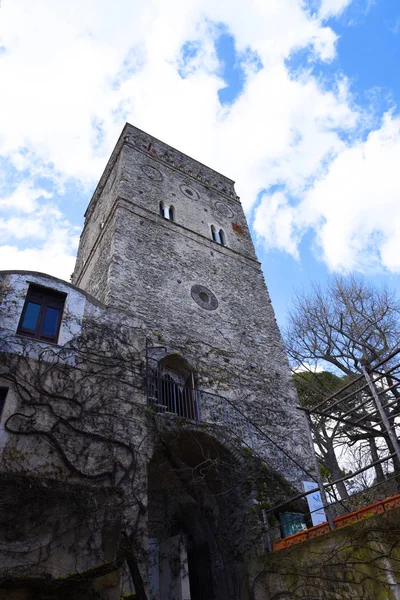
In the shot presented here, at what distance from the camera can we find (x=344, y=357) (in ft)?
46.0

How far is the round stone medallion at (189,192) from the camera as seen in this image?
1702 centimetres

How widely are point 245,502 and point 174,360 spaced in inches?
149

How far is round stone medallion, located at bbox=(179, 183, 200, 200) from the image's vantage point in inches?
670

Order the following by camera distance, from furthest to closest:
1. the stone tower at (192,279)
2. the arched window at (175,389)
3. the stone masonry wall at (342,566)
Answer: the stone tower at (192,279)
the arched window at (175,389)
the stone masonry wall at (342,566)

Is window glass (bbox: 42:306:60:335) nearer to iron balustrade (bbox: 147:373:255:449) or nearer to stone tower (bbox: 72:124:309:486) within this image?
stone tower (bbox: 72:124:309:486)

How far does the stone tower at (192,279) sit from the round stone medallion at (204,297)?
0.15ft

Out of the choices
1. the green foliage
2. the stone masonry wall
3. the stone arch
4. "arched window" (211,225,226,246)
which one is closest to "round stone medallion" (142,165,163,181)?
"arched window" (211,225,226,246)

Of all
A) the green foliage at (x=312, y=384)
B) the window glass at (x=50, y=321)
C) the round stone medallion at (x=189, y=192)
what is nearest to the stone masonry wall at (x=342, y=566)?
the window glass at (x=50, y=321)

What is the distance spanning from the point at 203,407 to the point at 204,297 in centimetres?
411

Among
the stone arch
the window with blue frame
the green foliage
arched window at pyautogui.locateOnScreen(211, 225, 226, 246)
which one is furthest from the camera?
arched window at pyautogui.locateOnScreen(211, 225, 226, 246)

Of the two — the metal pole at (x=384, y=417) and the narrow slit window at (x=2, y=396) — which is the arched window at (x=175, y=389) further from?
the metal pole at (x=384, y=417)

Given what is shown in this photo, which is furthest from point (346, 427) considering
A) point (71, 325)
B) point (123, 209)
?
point (123, 209)

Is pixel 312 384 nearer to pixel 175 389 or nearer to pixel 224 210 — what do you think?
pixel 175 389

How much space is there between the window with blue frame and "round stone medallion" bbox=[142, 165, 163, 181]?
30.7 ft
